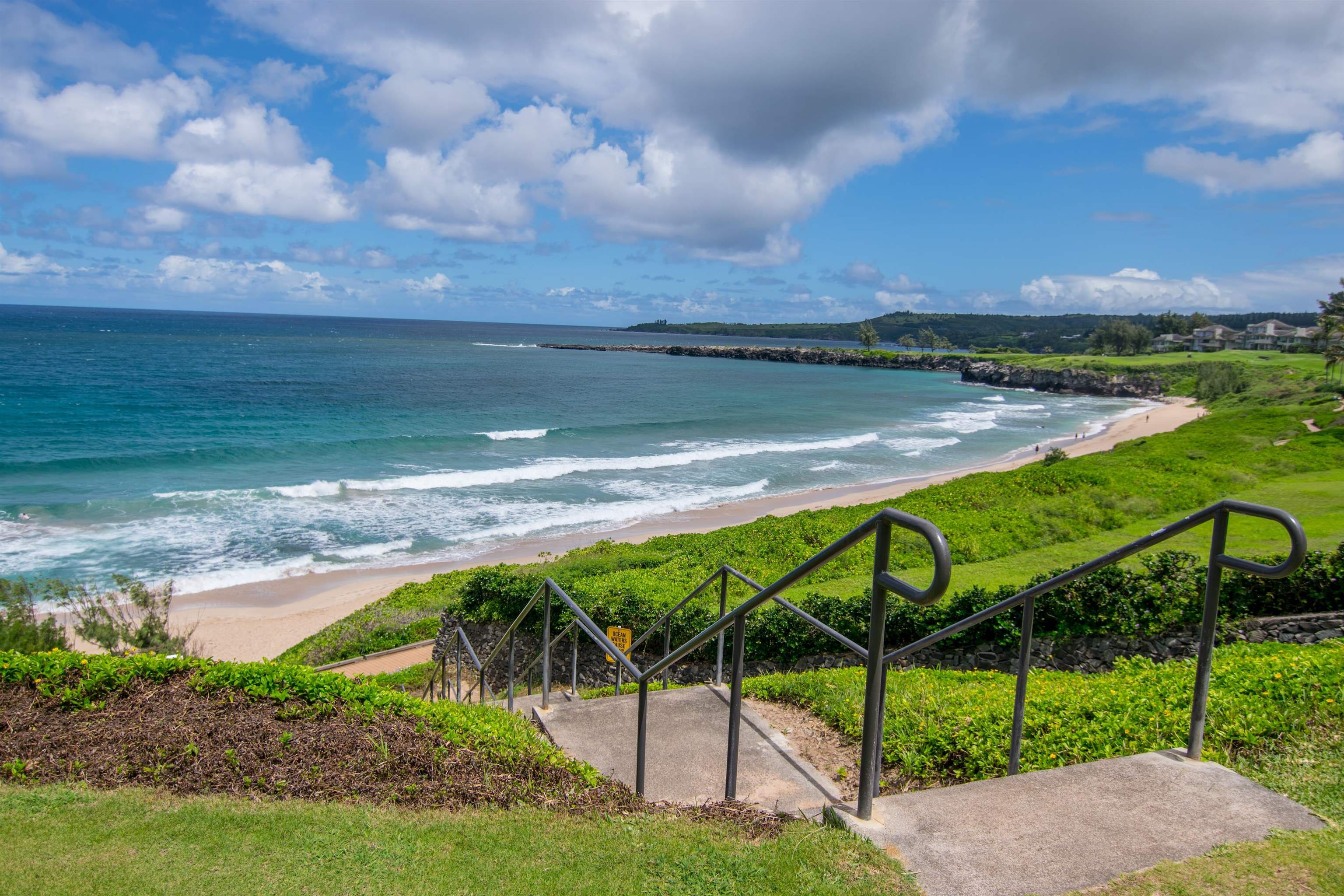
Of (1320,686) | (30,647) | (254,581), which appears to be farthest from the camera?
(254,581)

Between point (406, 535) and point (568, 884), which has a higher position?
point (568, 884)

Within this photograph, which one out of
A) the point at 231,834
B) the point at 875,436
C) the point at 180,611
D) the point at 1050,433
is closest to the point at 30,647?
the point at 180,611

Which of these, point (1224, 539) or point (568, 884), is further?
point (1224, 539)

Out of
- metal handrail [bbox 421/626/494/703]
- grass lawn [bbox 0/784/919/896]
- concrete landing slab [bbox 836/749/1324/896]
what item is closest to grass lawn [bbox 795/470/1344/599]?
metal handrail [bbox 421/626/494/703]

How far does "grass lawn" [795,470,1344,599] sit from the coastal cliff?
8236 cm

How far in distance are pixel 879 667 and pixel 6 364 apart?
9372 cm

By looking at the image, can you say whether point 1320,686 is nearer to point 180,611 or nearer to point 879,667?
point 879,667

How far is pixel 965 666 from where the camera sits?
949 cm

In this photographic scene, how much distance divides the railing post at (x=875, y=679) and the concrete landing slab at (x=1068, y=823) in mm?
162

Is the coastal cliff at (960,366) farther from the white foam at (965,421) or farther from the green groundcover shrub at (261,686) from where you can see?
the green groundcover shrub at (261,686)

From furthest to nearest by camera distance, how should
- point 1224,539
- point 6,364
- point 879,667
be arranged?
point 6,364 < point 1224,539 < point 879,667

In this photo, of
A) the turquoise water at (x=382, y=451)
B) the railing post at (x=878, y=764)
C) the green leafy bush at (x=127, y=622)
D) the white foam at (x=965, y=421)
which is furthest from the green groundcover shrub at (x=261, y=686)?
the white foam at (x=965, y=421)

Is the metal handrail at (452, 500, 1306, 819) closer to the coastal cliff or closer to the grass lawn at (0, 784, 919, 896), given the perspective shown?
the grass lawn at (0, 784, 919, 896)

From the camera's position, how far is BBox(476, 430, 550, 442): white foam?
45.8 metres
